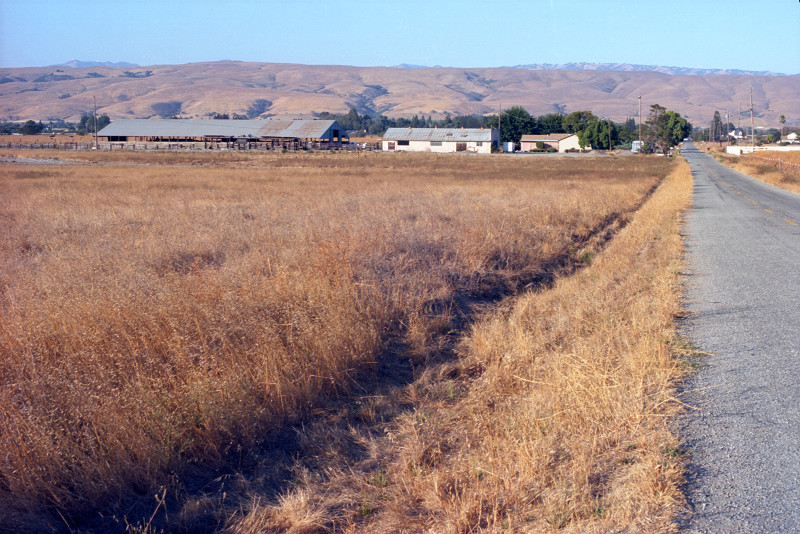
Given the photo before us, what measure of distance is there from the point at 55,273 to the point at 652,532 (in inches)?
319

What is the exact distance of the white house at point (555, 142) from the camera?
5108 inches

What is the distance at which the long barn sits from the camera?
10688 centimetres

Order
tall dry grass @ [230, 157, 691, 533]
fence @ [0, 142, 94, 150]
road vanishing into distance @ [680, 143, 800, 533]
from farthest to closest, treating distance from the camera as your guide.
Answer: fence @ [0, 142, 94, 150] < tall dry grass @ [230, 157, 691, 533] < road vanishing into distance @ [680, 143, 800, 533]

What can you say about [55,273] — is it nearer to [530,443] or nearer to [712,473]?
[530,443]

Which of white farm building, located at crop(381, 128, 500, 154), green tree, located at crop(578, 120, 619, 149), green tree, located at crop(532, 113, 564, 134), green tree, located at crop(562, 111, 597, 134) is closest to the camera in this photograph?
white farm building, located at crop(381, 128, 500, 154)

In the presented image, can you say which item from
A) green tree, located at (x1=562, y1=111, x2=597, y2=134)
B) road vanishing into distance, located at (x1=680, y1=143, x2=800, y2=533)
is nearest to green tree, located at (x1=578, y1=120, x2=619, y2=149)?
green tree, located at (x1=562, y1=111, x2=597, y2=134)

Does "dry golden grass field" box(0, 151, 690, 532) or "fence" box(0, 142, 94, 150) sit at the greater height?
"fence" box(0, 142, 94, 150)

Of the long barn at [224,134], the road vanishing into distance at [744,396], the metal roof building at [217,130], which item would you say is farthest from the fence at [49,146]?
the road vanishing into distance at [744,396]

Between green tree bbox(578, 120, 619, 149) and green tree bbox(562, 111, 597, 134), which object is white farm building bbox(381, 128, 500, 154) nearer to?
green tree bbox(578, 120, 619, 149)

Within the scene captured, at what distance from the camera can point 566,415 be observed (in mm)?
5082

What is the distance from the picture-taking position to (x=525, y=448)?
179 inches

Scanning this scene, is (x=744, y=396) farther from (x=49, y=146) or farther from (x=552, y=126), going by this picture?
(x=552, y=126)

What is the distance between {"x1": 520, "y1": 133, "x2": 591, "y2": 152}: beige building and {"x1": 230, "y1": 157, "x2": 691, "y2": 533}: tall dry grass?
12700cm

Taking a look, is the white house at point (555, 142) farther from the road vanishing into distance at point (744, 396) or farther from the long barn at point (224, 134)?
the road vanishing into distance at point (744, 396)
